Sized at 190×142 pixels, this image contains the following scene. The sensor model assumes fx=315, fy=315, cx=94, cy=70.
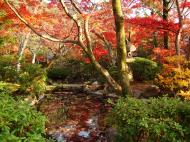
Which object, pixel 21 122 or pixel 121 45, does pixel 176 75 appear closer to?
pixel 121 45

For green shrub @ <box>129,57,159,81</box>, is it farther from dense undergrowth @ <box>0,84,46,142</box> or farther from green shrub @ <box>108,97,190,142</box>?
dense undergrowth @ <box>0,84,46,142</box>

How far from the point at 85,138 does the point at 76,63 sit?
1698 centimetres

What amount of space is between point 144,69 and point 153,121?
1136 cm

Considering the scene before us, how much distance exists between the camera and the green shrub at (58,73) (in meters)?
25.5

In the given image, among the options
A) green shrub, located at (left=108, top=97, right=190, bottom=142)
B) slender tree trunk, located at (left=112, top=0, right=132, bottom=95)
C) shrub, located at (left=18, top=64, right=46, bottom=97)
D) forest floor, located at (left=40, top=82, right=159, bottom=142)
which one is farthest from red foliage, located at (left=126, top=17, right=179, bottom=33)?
green shrub, located at (left=108, top=97, right=190, bottom=142)

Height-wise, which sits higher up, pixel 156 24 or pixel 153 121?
pixel 156 24

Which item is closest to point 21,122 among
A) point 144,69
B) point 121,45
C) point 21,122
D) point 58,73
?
point 21,122

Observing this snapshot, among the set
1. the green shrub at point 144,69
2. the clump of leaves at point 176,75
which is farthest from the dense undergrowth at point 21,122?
the green shrub at point 144,69

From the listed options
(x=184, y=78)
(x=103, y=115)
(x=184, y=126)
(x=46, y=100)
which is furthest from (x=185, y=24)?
(x=184, y=126)

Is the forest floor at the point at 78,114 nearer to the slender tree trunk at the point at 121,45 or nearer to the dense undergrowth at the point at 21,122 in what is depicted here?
the slender tree trunk at the point at 121,45

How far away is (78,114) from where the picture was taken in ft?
43.9

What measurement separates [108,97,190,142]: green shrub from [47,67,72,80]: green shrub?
1831 centimetres

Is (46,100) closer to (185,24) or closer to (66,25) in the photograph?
(185,24)

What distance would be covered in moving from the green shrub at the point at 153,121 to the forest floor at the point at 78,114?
8.47ft
